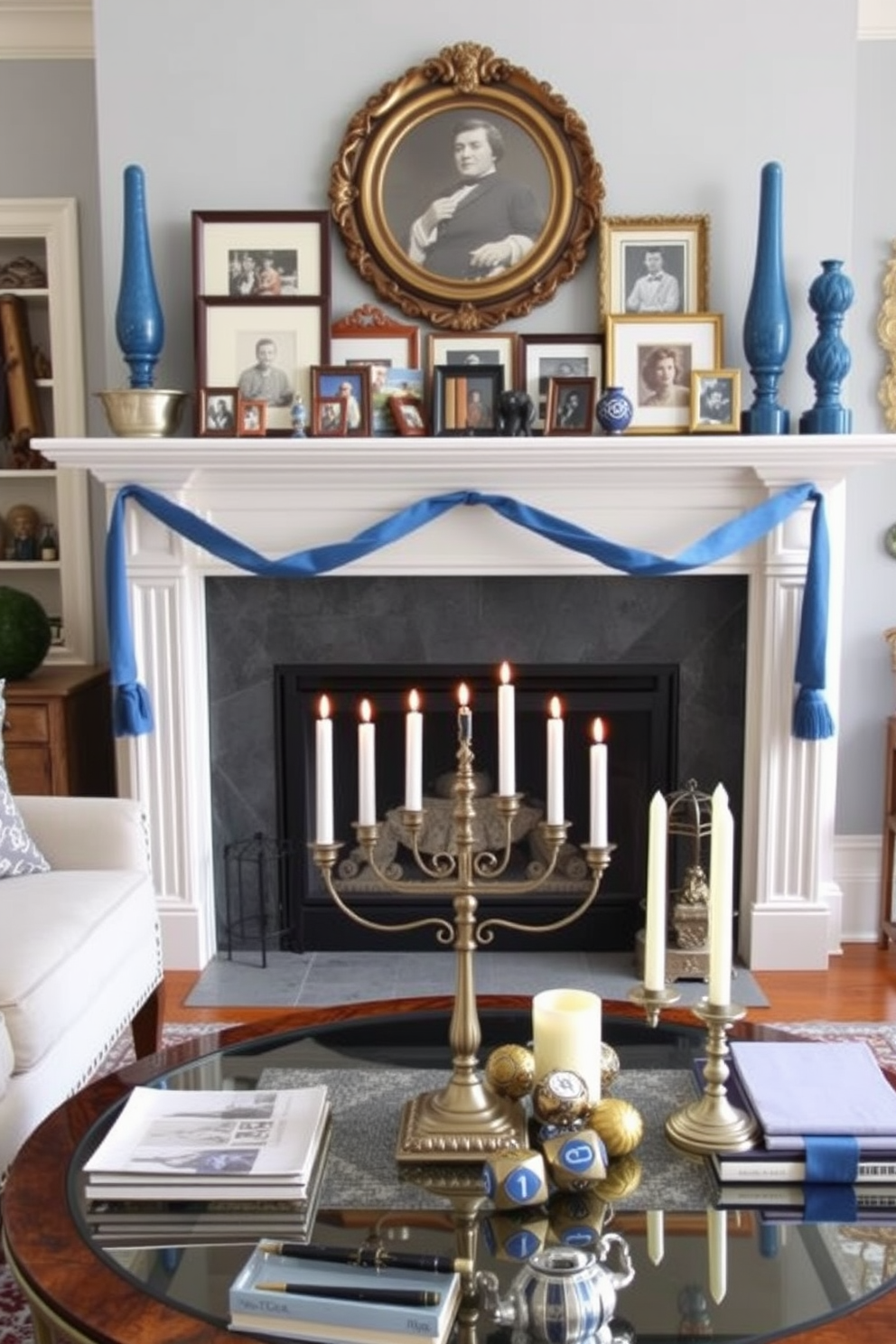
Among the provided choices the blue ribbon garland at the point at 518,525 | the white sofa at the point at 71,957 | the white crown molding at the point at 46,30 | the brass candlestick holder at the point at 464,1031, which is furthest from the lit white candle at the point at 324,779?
the white crown molding at the point at 46,30

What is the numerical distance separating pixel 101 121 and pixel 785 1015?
110 inches

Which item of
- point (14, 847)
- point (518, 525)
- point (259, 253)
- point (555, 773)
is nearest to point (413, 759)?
point (555, 773)

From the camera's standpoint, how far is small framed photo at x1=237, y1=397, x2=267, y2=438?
3346 mm

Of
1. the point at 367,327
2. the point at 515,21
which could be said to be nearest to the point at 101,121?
the point at 367,327

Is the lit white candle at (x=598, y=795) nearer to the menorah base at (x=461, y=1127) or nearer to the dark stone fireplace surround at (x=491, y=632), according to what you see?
the menorah base at (x=461, y=1127)

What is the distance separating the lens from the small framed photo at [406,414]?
3383mm

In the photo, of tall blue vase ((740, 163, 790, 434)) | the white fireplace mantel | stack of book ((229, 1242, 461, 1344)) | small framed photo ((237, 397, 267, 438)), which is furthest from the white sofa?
tall blue vase ((740, 163, 790, 434))

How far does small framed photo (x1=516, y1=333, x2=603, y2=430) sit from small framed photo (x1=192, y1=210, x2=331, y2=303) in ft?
1.75

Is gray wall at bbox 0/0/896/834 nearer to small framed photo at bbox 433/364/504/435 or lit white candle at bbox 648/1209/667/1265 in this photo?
small framed photo at bbox 433/364/504/435

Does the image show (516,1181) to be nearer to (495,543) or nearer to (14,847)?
(14,847)

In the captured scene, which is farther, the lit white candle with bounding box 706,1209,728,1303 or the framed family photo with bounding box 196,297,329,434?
the framed family photo with bounding box 196,297,329,434

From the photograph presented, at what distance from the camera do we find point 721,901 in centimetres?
157

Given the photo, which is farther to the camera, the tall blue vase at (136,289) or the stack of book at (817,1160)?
the tall blue vase at (136,289)

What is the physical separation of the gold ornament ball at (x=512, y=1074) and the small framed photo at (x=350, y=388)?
6.55 feet
